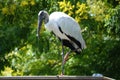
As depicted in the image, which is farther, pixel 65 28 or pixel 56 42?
pixel 56 42

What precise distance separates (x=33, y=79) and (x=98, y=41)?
4.27 meters

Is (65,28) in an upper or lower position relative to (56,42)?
upper

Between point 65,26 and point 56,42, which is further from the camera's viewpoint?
point 56,42

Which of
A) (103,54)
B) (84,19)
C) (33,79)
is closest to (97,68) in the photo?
(103,54)

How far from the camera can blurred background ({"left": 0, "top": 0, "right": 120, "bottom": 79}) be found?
942cm

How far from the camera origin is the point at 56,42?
9.83 metres

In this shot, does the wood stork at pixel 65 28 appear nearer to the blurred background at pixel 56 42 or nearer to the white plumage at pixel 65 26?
the white plumage at pixel 65 26

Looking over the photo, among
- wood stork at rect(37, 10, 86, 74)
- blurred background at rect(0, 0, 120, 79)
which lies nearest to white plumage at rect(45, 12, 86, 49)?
wood stork at rect(37, 10, 86, 74)

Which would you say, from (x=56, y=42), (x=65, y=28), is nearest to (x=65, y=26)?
(x=65, y=28)

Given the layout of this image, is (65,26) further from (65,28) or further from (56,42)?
(56,42)

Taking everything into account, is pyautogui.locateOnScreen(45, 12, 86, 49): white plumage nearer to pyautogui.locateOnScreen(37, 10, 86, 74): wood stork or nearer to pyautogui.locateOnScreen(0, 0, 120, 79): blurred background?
pyautogui.locateOnScreen(37, 10, 86, 74): wood stork

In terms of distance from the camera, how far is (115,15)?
908 cm

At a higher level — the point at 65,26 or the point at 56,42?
the point at 65,26

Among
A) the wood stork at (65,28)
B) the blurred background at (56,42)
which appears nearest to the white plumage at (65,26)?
the wood stork at (65,28)
